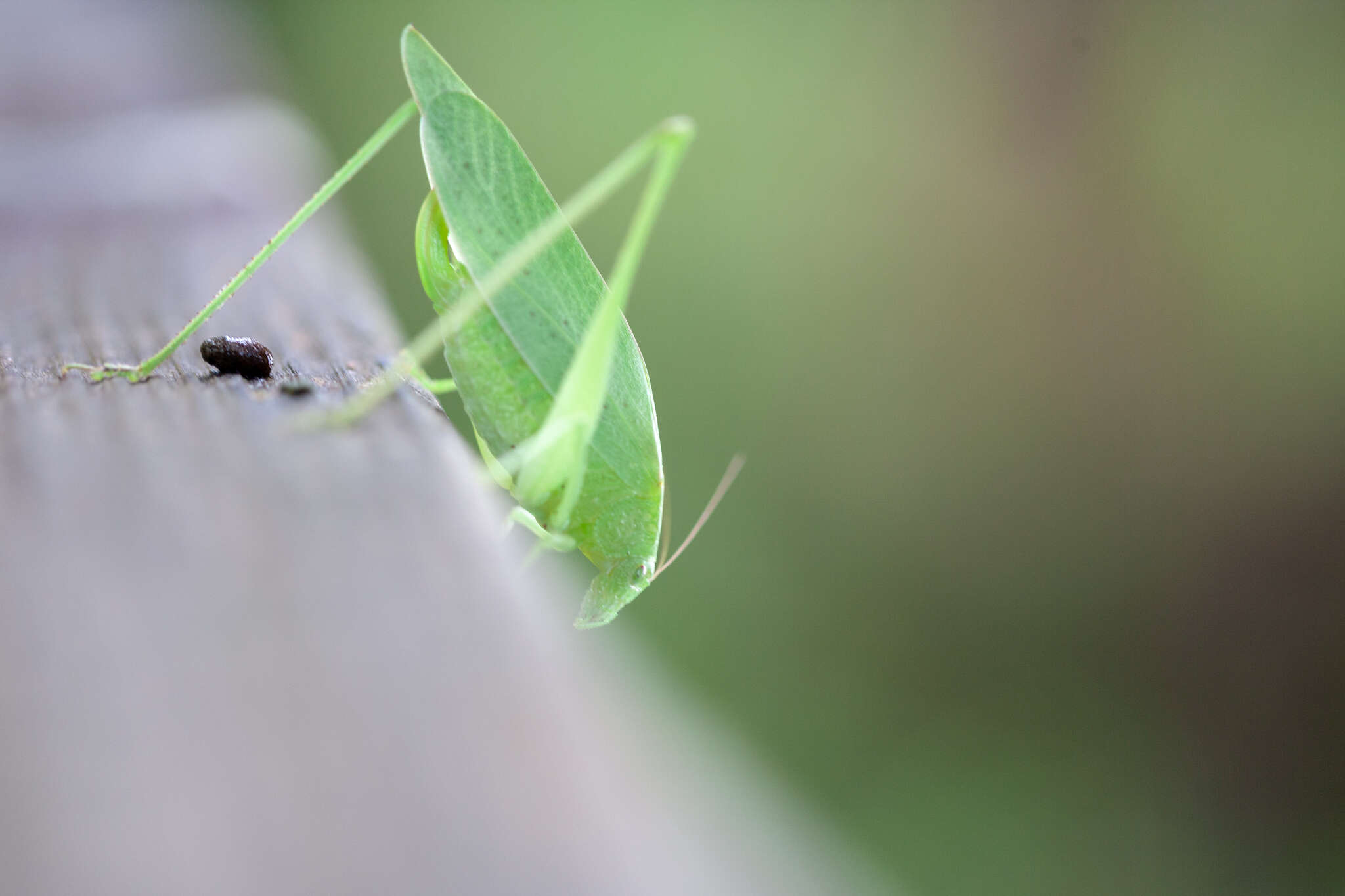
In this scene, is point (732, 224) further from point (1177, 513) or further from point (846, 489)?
point (1177, 513)

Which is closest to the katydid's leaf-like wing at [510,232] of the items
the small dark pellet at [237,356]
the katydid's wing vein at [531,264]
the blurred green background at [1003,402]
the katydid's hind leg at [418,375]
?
the katydid's wing vein at [531,264]

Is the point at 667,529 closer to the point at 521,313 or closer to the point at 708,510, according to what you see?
the point at 708,510

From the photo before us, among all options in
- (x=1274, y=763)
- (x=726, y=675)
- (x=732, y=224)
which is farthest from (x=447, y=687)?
(x=732, y=224)

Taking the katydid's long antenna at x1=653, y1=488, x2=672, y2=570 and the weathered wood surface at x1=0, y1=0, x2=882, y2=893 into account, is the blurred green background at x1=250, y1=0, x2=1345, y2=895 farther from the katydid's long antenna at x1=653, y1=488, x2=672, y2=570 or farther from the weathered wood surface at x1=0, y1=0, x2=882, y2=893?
the weathered wood surface at x1=0, y1=0, x2=882, y2=893

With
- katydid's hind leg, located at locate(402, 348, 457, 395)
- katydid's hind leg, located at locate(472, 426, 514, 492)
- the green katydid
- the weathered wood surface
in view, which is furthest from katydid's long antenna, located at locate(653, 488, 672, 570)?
the weathered wood surface

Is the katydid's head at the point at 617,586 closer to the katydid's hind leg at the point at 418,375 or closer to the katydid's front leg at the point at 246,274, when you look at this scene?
the katydid's hind leg at the point at 418,375
